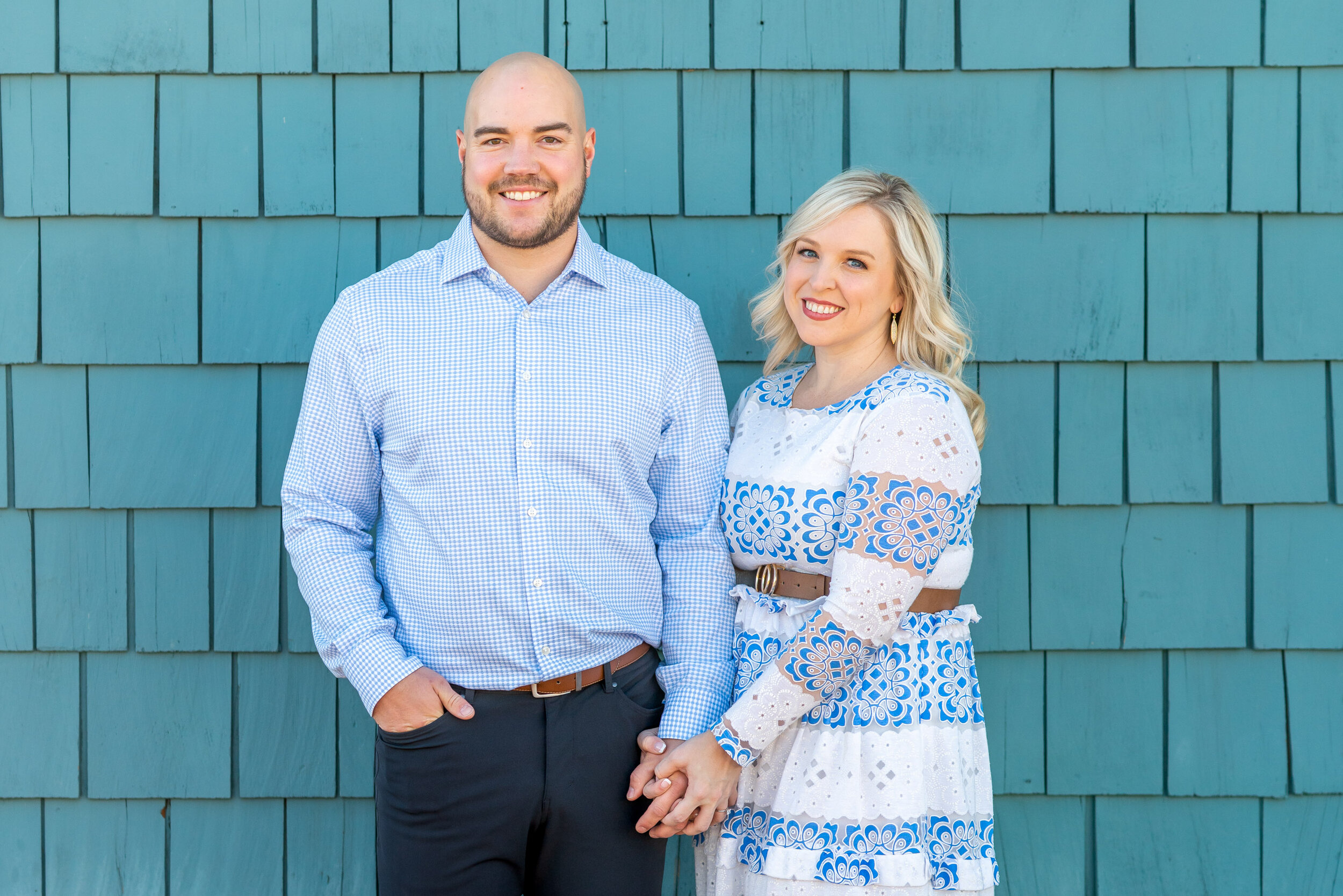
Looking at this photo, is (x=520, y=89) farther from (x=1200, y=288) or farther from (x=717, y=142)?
(x=1200, y=288)

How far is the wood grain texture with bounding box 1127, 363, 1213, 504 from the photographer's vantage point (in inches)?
90.3

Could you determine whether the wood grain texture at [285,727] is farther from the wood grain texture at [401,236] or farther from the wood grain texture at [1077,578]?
the wood grain texture at [1077,578]

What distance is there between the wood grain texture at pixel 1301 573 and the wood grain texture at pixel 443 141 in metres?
1.95

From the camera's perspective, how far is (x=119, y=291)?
7.53 ft

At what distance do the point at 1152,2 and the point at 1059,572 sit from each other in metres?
1.28

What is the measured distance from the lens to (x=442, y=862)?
1.72 meters

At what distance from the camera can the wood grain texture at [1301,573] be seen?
228cm

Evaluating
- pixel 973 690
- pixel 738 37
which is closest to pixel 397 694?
pixel 973 690

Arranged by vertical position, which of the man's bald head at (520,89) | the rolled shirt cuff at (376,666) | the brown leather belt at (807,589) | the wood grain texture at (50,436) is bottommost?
the rolled shirt cuff at (376,666)

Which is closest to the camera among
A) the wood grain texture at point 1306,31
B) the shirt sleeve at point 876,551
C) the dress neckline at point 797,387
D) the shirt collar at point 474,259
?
the shirt sleeve at point 876,551

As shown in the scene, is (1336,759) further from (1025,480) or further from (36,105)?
(36,105)

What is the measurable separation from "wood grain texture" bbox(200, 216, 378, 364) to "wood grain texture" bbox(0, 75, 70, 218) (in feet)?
1.11

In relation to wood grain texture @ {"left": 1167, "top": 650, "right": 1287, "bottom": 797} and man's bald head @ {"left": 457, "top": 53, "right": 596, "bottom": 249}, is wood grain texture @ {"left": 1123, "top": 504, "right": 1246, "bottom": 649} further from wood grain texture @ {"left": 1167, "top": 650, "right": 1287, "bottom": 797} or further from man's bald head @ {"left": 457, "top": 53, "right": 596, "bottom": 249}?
man's bald head @ {"left": 457, "top": 53, "right": 596, "bottom": 249}

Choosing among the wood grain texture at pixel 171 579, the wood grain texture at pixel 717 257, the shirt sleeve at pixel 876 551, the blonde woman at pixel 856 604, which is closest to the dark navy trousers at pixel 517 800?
the blonde woman at pixel 856 604
